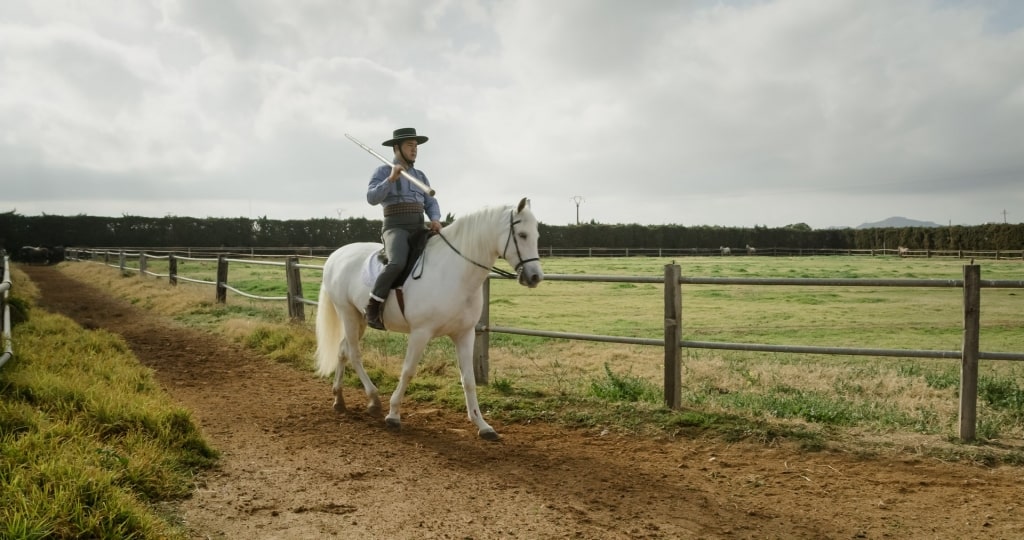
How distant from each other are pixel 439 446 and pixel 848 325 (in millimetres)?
10911

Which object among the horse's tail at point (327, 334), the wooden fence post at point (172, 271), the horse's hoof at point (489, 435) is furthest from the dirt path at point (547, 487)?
the wooden fence post at point (172, 271)

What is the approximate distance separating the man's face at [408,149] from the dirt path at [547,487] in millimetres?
2298

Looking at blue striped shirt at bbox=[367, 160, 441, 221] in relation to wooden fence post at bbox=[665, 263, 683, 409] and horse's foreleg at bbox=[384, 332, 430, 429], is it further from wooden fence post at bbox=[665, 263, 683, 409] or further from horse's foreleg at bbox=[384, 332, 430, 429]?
wooden fence post at bbox=[665, 263, 683, 409]

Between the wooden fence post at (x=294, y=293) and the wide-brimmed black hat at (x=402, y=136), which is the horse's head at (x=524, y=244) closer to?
the wide-brimmed black hat at (x=402, y=136)

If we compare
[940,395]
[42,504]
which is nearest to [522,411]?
[42,504]

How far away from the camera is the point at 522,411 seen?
5891 mm

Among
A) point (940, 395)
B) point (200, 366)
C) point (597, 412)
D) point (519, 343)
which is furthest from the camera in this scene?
point (519, 343)

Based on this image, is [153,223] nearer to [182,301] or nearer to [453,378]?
[182,301]

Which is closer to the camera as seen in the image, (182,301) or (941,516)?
(941,516)

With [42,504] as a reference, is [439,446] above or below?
below

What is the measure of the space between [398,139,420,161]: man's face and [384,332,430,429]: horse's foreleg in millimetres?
1551

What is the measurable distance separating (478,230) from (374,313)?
118 centimetres

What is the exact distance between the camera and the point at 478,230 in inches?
203

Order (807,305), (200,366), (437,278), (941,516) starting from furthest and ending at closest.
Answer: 1. (807,305)
2. (200,366)
3. (437,278)
4. (941,516)
